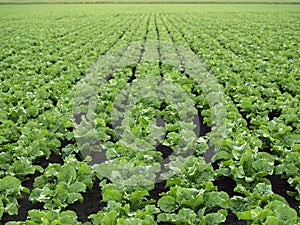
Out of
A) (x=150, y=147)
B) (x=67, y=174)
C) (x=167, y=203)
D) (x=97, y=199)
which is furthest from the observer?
(x=150, y=147)

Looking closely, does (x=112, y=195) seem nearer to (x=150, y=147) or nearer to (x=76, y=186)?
(x=76, y=186)

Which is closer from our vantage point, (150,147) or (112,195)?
(112,195)

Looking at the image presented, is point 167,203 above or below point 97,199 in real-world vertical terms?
above

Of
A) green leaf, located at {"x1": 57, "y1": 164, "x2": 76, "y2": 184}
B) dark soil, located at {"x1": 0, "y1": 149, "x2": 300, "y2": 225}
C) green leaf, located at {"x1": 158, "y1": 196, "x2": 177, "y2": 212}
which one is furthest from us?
green leaf, located at {"x1": 57, "y1": 164, "x2": 76, "y2": 184}

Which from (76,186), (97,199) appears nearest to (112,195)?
(76,186)

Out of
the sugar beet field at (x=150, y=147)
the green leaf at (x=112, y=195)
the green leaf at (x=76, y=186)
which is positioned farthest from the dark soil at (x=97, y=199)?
the green leaf at (x=112, y=195)

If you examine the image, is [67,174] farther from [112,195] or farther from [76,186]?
[112,195]

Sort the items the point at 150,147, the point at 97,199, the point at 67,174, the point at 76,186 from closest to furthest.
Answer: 1. the point at 76,186
2. the point at 67,174
3. the point at 97,199
4. the point at 150,147

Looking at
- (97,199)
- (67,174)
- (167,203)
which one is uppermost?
(67,174)

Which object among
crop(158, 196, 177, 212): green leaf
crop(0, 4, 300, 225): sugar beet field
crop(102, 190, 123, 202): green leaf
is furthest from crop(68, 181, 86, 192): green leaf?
crop(158, 196, 177, 212): green leaf

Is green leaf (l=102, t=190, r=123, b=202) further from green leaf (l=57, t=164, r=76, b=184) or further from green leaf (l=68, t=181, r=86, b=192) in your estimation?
green leaf (l=57, t=164, r=76, b=184)

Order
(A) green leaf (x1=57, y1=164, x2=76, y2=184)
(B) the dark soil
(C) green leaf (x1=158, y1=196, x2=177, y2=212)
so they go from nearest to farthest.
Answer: (C) green leaf (x1=158, y1=196, x2=177, y2=212) → (B) the dark soil → (A) green leaf (x1=57, y1=164, x2=76, y2=184)

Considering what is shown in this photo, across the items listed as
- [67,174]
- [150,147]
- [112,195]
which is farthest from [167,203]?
[150,147]

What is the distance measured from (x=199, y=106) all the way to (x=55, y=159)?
3.39 meters
